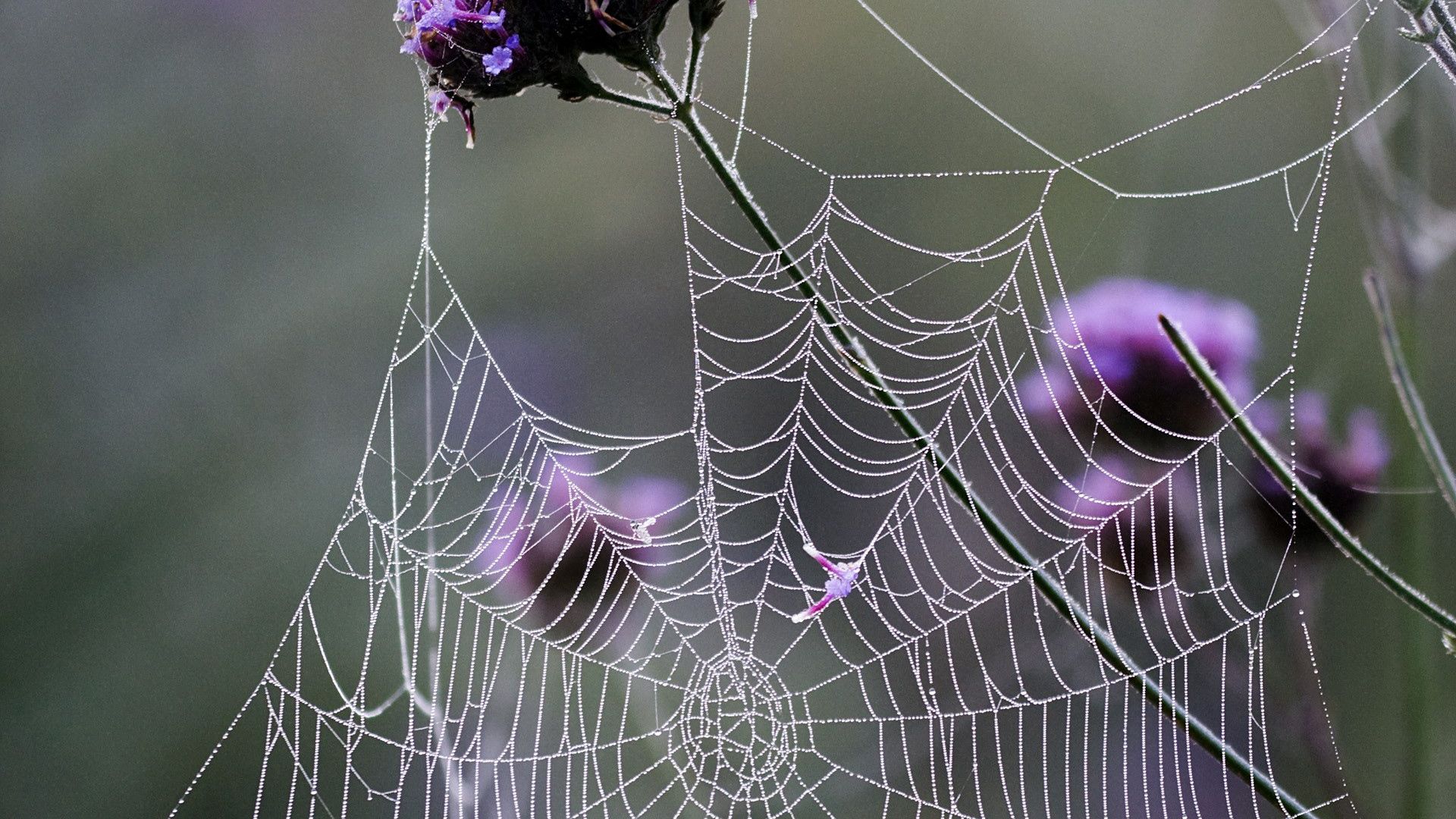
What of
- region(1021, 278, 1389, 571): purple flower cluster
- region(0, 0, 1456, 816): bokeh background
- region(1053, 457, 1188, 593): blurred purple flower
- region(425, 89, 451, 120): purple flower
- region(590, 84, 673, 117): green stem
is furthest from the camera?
region(0, 0, 1456, 816): bokeh background

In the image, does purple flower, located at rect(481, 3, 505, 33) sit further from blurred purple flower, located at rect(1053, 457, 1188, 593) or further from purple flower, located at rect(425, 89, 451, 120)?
blurred purple flower, located at rect(1053, 457, 1188, 593)

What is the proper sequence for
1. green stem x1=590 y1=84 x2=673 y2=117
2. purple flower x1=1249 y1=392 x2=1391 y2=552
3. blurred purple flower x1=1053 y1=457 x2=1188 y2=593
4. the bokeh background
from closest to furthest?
green stem x1=590 y1=84 x2=673 y2=117
blurred purple flower x1=1053 y1=457 x2=1188 y2=593
purple flower x1=1249 y1=392 x2=1391 y2=552
the bokeh background

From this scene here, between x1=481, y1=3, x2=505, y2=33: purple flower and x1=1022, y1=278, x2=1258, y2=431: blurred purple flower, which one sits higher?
x1=1022, y1=278, x2=1258, y2=431: blurred purple flower

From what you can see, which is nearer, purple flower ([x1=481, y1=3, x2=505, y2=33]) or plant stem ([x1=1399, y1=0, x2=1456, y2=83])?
plant stem ([x1=1399, y1=0, x2=1456, y2=83])

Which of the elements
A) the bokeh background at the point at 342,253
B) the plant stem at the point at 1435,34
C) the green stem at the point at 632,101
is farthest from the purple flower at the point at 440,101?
the bokeh background at the point at 342,253

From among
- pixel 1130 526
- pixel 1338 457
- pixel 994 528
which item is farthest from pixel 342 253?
pixel 994 528

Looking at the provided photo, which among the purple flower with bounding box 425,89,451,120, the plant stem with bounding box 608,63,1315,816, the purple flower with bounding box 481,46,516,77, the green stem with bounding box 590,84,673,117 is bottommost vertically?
the plant stem with bounding box 608,63,1315,816

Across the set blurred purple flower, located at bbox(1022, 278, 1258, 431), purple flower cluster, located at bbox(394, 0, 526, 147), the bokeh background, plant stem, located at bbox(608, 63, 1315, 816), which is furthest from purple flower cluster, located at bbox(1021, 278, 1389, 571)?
purple flower cluster, located at bbox(394, 0, 526, 147)
